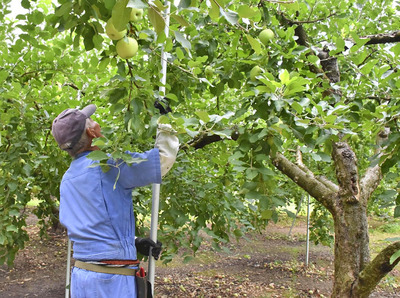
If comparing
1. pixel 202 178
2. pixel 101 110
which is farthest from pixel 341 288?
pixel 101 110

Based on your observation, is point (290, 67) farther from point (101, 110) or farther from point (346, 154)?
point (101, 110)

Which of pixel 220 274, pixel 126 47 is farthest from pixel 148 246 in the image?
pixel 220 274

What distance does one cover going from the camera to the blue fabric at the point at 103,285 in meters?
1.60

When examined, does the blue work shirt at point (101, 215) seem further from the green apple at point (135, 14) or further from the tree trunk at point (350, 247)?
the tree trunk at point (350, 247)

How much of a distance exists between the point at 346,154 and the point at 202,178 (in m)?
1.11

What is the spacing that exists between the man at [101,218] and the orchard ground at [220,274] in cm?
318

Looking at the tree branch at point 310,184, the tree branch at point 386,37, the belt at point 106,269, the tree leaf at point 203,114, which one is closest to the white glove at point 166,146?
the tree leaf at point 203,114

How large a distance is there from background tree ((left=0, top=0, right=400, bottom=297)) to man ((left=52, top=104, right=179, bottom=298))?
0.18 m

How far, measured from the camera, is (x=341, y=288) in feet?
8.12

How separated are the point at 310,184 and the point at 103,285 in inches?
67.6

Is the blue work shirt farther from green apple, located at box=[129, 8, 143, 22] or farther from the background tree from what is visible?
green apple, located at box=[129, 8, 143, 22]

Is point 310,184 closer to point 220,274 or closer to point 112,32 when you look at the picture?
point 112,32

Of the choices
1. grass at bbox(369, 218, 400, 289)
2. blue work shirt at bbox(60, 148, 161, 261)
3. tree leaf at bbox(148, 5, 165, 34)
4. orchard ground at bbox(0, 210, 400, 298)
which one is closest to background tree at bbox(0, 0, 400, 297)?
blue work shirt at bbox(60, 148, 161, 261)

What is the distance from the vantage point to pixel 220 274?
6125mm
